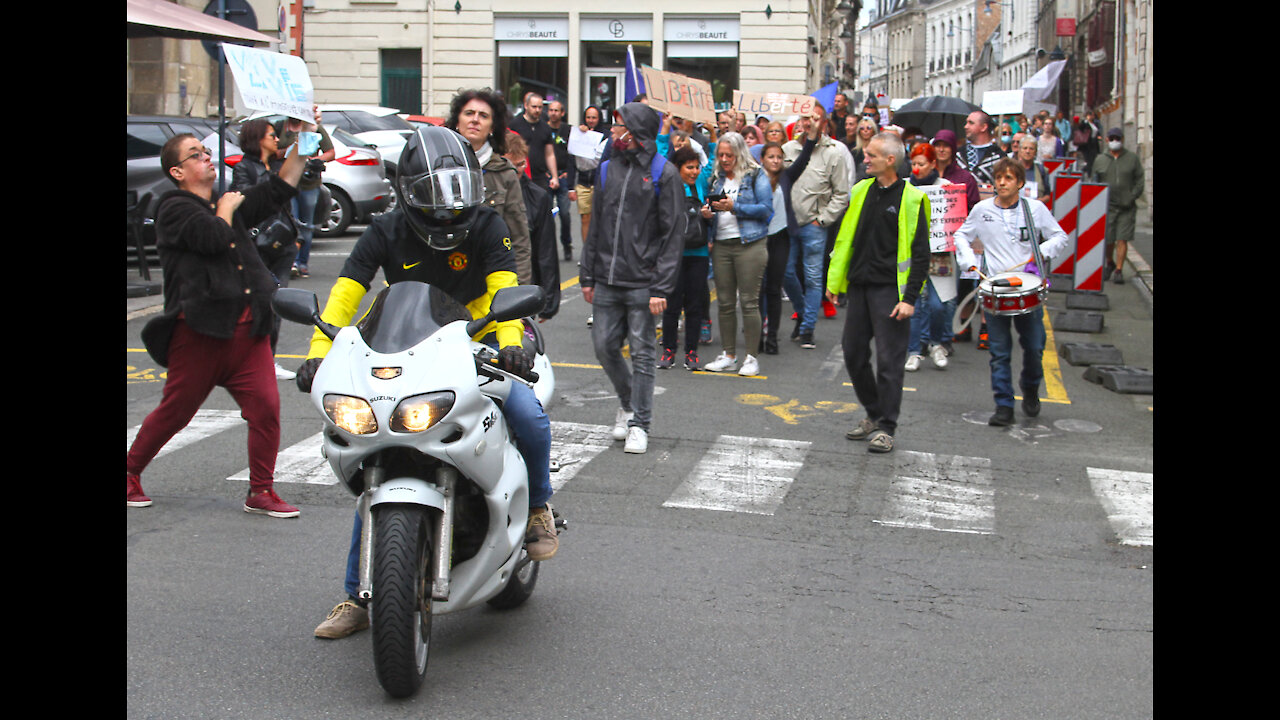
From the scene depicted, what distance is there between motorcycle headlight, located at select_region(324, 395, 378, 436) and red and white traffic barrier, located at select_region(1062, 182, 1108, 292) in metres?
11.6

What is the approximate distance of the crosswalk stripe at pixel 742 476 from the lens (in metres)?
6.96

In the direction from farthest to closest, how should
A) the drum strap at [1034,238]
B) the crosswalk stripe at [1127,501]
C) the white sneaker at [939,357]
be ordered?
the white sneaker at [939,357], the drum strap at [1034,238], the crosswalk stripe at [1127,501]

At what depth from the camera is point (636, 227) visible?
317 inches

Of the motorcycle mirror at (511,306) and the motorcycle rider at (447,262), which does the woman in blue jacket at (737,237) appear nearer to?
the motorcycle rider at (447,262)

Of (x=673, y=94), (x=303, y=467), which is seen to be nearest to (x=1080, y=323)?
(x=673, y=94)

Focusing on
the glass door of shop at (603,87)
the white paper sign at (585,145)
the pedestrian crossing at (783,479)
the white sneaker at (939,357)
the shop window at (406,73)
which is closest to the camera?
the pedestrian crossing at (783,479)

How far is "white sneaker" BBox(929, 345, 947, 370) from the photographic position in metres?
11.4

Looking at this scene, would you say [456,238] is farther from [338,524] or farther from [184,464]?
[184,464]

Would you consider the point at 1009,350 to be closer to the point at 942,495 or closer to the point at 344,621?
the point at 942,495

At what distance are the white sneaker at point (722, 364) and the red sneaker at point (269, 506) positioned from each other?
487 cm

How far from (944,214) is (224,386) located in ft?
21.7

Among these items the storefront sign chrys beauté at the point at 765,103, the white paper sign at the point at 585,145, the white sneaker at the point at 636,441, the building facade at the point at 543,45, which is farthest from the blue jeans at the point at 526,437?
the building facade at the point at 543,45
